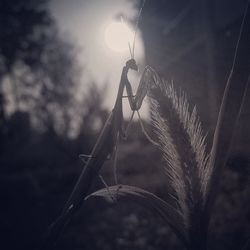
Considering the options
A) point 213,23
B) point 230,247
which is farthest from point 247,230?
point 213,23

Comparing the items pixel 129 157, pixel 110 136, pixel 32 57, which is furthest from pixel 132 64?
pixel 32 57

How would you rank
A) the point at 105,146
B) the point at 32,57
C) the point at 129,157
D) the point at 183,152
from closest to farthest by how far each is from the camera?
the point at 183,152
the point at 105,146
the point at 129,157
the point at 32,57

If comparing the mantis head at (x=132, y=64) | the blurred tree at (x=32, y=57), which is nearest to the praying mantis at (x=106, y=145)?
the mantis head at (x=132, y=64)

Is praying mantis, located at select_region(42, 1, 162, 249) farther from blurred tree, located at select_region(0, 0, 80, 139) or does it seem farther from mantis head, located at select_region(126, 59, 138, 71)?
blurred tree, located at select_region(0, 0, 80, 139)

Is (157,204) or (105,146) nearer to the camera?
(157,204)

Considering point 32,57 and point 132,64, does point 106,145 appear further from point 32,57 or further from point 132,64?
point 32,57

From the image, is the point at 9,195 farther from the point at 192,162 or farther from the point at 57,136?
the point at 192,162

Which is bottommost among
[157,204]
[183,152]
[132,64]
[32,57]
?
[157,204]

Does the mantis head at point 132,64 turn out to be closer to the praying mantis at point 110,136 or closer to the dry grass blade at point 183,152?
the praying mantis at point 110,136
